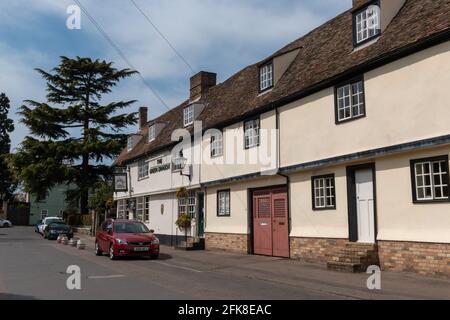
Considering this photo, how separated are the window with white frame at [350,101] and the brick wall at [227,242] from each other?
7.36 meters

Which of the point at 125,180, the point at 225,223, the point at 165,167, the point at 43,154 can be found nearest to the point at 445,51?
the point at 225,223

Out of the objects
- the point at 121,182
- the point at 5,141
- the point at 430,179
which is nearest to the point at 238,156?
the point at 430,179

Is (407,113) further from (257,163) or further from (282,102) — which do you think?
(257,163)

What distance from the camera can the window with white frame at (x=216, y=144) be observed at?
21984 mm

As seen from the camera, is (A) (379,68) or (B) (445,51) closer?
(B) (445,51)

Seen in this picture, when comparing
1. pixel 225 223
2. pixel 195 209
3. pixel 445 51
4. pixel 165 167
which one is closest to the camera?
pixel 445 51

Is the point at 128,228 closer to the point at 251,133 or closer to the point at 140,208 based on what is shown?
the point at 251,133

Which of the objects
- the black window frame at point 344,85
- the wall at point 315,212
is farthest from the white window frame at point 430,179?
the wall at point 315,212

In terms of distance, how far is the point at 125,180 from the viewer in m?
34.7

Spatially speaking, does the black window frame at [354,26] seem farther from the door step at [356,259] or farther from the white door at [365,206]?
the door step at [356,259]

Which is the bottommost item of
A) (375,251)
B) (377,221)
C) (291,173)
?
(375,251)

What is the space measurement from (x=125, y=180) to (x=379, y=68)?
24.5 m

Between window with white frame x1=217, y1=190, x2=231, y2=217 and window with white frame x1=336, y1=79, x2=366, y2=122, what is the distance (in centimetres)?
812

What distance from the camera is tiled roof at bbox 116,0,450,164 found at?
12984 mm
